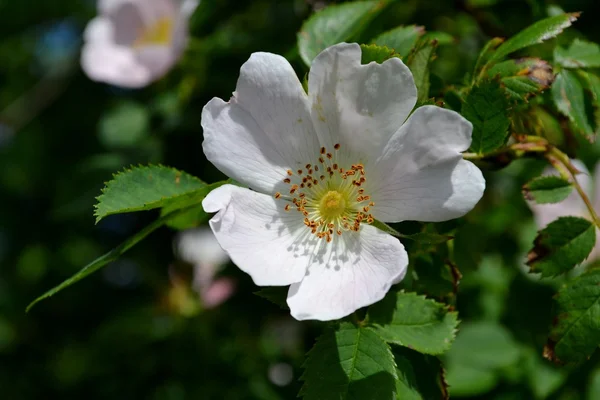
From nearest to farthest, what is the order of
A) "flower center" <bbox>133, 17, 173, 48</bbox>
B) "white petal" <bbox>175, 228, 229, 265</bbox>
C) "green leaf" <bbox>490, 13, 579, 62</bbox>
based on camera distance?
"green leaf" <bbox>490, 13, 579, 62</bbox> < "flower center" <bbox>133, 17, 173, 48</bbox> < "white petal" <bbox>175, 228, 229, 265</bbox>

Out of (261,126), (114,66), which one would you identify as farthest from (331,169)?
(114,66)

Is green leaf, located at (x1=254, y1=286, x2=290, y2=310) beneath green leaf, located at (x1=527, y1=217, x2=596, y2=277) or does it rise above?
above

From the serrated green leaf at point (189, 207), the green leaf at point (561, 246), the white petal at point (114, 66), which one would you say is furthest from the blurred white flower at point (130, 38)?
the green leaf at point (561, 246)

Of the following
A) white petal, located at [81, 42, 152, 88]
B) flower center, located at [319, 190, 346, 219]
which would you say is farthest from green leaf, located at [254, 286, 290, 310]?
white petal, located at [81, 42, 152, 88]

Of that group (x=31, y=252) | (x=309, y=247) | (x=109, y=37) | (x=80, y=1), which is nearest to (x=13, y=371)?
(x=31, y=252)

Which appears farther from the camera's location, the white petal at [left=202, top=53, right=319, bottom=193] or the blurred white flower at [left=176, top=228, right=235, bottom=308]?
the blurred white flower at [left=176, top=228, right=235, bottom=308]

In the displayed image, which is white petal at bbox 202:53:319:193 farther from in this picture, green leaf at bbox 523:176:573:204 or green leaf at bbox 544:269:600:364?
green leaf at bbox 544:269:600:364

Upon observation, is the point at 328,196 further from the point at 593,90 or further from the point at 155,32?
the point at 155,32

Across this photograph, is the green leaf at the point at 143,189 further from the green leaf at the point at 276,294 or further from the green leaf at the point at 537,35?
the green leaf at the point at 537,35
